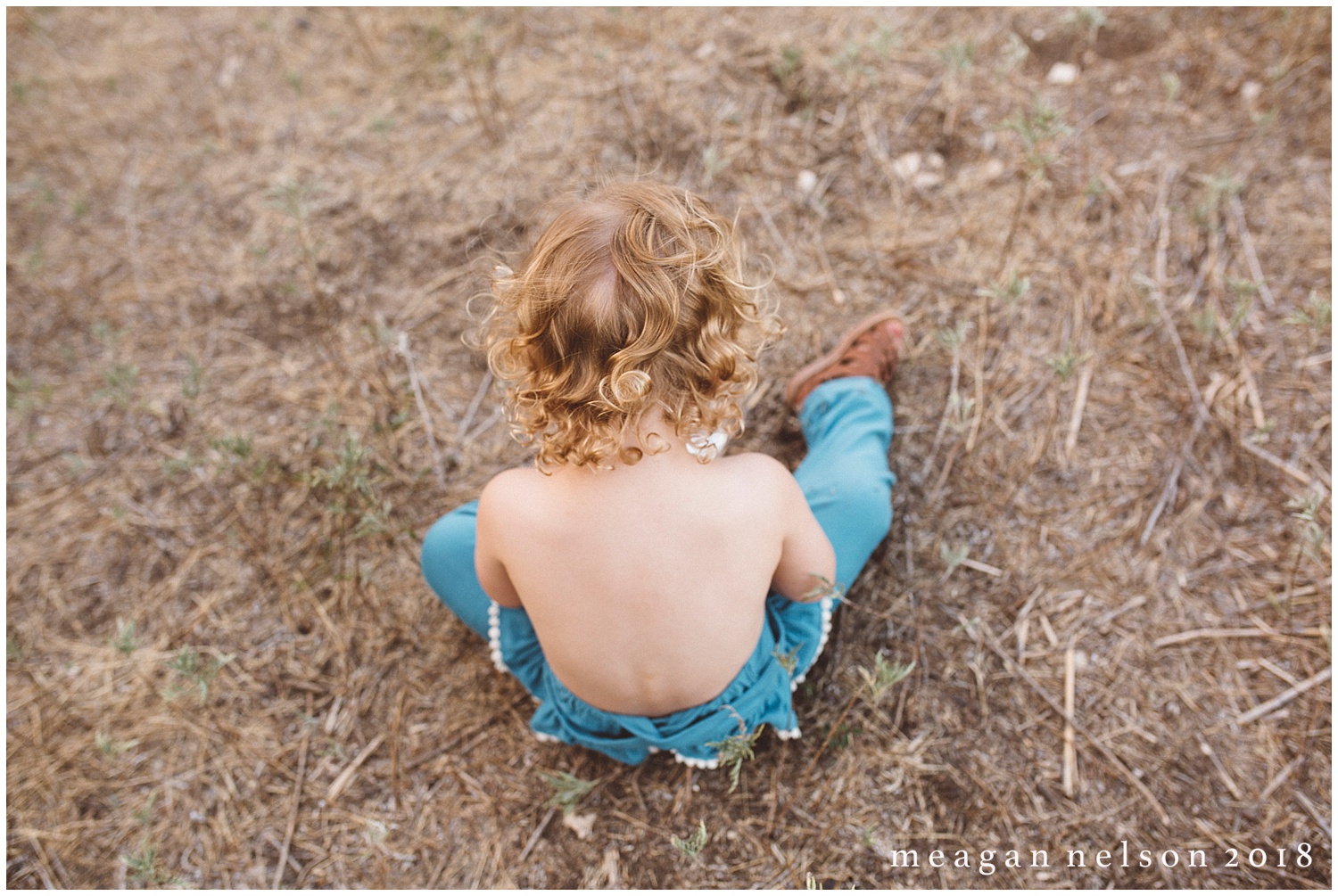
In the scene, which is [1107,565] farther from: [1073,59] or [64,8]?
[64,8]

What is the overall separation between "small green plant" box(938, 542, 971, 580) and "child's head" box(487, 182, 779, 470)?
70 centimetres

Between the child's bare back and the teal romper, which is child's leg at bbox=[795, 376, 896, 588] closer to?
the teal romper

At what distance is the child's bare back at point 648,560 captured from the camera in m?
1.36

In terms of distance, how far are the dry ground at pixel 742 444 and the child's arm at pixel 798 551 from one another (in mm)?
306

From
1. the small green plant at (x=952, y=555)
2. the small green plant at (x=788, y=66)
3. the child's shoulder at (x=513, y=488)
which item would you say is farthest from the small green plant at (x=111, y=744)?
the small green plant at (x=788, y=66)

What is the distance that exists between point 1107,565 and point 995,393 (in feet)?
1.73

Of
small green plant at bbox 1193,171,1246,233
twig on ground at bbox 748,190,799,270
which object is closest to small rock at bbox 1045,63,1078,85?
small green plant at bbox 1193,171,1246,233

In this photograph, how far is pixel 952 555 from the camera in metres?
1.82

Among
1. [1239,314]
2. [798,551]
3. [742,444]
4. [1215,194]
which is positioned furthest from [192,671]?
[1215,194]

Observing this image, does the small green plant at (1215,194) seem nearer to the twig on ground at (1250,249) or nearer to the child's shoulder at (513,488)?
the twig on ground at (1250,249)

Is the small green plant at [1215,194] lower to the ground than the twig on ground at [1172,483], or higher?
higher

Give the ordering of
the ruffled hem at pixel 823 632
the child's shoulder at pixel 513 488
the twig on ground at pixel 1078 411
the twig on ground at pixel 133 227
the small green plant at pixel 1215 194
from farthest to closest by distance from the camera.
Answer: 1. the twig on ground at pixel 133 227
2. the small green plant at pixel 1215 194
3. the twig on ground at pixel 1078 411
4. the ruffled hem at pixel 823 632
5. the child's shoulder at pixel 513 488

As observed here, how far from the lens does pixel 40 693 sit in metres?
2.01

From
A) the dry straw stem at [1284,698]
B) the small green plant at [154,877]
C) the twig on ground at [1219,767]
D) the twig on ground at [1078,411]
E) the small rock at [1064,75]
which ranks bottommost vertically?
the twig on ground at [1219,767]
